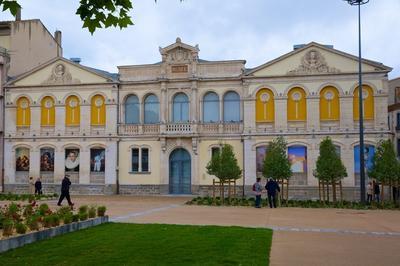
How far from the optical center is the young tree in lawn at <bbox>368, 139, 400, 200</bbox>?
28.3 metres

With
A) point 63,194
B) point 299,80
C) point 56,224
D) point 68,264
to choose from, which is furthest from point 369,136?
point 68,264

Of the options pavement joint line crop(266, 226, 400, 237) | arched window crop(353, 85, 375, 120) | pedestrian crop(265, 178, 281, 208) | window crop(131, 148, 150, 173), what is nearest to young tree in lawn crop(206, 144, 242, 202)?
pedestrian crop(265, 178, 281, 208)

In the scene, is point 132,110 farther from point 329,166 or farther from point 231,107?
point 329,166

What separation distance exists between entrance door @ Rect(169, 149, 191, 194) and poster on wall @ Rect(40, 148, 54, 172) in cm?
966

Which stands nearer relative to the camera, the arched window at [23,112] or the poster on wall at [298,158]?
the poster on wall at [298,158]

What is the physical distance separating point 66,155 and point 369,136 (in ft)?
75.4

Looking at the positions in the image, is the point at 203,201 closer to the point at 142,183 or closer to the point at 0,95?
the point at 142,183

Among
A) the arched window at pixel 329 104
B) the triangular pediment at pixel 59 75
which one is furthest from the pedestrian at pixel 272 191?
the triangular pediment at pixel 59 75

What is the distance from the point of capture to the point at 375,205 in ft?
92.8

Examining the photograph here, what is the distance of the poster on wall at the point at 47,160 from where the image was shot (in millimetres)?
40938

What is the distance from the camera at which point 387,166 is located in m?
28.3

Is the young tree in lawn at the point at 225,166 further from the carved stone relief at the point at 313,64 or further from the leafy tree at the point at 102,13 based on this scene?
the leafy tree at the point at 102,13

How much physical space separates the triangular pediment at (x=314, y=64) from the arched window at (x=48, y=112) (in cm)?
1598

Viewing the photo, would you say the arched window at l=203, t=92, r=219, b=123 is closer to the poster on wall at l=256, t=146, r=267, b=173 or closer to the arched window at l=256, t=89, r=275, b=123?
the arched window at l=256, t=89, r=275, b=123
